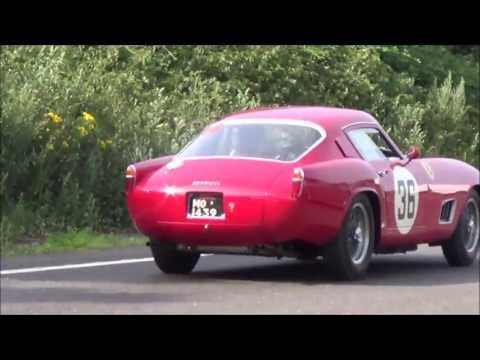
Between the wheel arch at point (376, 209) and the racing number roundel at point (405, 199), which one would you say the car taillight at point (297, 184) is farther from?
the racing number roundel at point (405, 199)

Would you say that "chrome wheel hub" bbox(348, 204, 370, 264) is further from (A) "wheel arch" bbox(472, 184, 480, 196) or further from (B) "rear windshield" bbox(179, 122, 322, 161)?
(A) "wheel arch" bbox(472, 184, 480, 196)

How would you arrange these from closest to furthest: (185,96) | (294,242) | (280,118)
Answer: (294,242), (280,118), (185,96)

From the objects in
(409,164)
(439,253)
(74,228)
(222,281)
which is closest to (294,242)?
(222,281)

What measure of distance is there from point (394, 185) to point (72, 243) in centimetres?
396

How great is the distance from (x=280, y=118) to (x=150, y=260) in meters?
2.14

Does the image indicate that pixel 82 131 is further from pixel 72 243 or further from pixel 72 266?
pixel 72 266

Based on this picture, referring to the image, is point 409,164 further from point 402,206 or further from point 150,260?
point 150,260

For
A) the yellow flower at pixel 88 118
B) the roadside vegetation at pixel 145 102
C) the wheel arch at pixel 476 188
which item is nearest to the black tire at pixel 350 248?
the wheel arch at pixel 476 188

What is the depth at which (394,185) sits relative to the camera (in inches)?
482

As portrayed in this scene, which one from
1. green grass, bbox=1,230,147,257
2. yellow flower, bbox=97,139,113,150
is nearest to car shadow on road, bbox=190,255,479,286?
green grass, bbox=1,230,147,257

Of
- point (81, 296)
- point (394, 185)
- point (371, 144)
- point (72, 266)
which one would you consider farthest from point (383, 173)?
point (81, 296)

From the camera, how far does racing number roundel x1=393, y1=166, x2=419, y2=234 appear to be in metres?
12.3
